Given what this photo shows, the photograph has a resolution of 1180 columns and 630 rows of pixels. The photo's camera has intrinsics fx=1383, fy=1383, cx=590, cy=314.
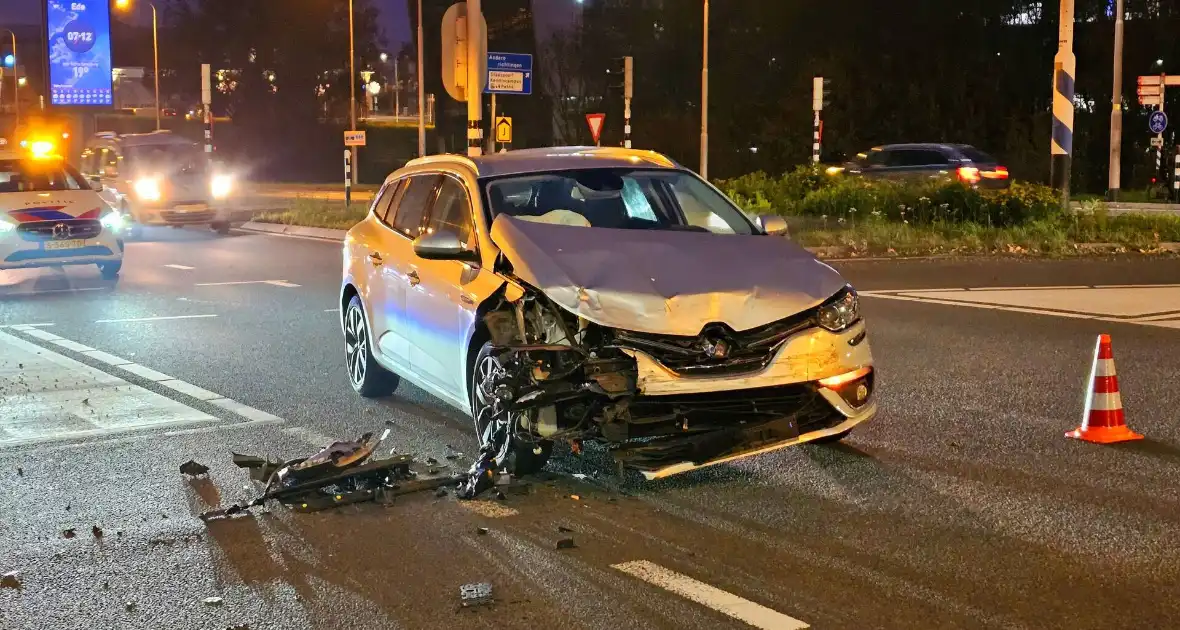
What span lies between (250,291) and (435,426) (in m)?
8.47

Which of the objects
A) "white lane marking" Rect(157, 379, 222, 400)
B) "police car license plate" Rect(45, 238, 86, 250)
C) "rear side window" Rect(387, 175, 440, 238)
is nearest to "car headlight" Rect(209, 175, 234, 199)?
"police car license plate" Rect(45, 238, 86, 250)

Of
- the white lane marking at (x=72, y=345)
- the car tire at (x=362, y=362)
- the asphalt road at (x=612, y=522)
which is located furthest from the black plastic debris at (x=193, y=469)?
the white lane marking at (x=72, y=345)

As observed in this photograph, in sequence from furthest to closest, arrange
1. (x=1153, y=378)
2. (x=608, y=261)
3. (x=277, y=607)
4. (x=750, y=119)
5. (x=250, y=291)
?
(x=750, y=119) < (x=250, y=291) < (x=1153, y=378) < (x=608, y=261) < (x=277, y=607)

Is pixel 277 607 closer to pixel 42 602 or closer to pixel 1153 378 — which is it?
pixel 42 602

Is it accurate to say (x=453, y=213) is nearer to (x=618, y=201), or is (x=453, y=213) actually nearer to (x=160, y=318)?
(x=618, y=201)

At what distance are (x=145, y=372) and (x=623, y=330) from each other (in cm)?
526

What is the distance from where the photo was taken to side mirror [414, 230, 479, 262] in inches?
291

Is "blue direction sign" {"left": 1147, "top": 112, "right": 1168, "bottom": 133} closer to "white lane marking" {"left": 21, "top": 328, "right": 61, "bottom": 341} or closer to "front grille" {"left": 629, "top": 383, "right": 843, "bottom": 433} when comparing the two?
"white lane marking" {"left": 21, "top": 328, "right": 61, "bottom": 341}

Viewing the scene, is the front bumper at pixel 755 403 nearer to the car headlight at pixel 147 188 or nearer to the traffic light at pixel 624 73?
the car headlight at pixel 147 188

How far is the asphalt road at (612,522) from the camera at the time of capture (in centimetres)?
504

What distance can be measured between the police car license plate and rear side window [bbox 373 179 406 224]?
8258 mm

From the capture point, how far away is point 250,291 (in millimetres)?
16172

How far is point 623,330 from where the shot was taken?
6418 millimetres

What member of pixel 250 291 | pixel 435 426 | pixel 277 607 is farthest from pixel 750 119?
pixel 277 607
